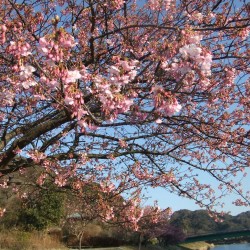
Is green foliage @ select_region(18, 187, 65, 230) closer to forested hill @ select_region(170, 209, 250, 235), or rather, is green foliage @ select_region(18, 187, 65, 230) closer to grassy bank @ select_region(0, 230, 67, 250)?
grassy bank @ select_region(0, 230, 67, 250)

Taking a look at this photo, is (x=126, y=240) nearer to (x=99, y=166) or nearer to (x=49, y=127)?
(x=99, y=166)

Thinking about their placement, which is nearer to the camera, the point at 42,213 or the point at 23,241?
the point at 23,241

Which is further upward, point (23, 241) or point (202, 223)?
point (202, 223)

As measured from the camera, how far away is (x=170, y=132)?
7387mm

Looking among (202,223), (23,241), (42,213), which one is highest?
(202,223)

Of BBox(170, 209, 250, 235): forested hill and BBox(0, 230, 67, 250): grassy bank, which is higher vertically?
BBox(170, 209, 250, 235): forested hill

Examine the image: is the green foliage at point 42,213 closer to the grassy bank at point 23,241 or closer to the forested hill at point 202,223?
the grassy bank at point 23,241

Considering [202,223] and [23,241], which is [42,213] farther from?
[202,223]

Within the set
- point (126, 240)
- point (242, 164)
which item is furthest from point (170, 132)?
point (126, 240)

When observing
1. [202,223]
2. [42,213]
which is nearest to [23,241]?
[42,213]

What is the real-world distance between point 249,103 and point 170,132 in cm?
165

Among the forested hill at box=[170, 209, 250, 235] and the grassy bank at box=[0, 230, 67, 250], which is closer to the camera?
the grassy bank at box=[0, 230, 67, 250]

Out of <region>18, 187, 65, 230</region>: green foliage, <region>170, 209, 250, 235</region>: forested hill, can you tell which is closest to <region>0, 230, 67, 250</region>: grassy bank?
<region>18, 187, 65, 230</region>: green foliage

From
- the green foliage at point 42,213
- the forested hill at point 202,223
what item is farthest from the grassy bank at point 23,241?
the forested hill at point 202,223
